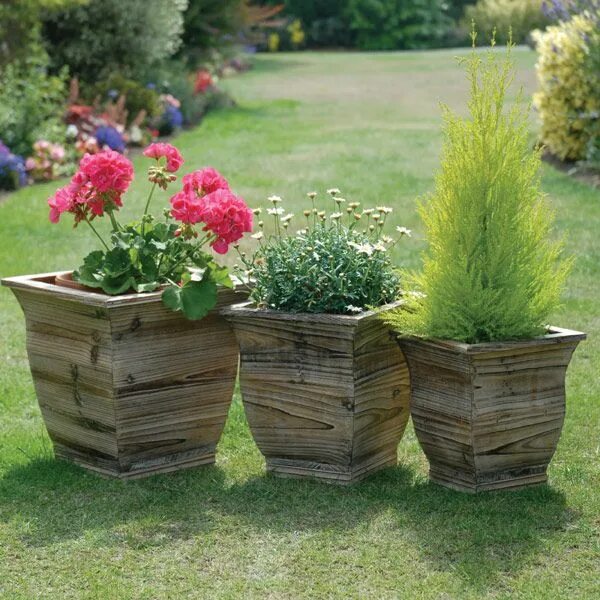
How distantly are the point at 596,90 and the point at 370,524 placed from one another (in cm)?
907

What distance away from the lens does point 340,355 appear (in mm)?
4043

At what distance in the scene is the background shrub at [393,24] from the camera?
130ft

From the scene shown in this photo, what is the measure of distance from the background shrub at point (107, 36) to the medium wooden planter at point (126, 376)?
494 inches

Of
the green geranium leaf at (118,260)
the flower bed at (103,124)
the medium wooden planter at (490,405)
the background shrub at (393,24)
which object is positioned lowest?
the background shrub at (393,24)

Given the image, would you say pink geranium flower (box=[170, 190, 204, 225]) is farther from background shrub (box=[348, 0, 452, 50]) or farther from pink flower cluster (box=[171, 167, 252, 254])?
background shrub (box=[348, 0, 452, 50])

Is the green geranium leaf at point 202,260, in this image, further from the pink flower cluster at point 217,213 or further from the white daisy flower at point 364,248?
the white daisy flower at point 364,248

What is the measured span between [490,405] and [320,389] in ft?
1.94

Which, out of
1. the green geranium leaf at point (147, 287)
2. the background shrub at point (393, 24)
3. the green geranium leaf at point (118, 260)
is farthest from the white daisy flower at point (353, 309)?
the background shrub at point (393, 24)

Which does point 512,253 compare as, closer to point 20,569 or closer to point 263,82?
point 20,569

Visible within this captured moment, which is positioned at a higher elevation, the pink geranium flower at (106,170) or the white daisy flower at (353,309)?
the pink geranium flower at (106,170)

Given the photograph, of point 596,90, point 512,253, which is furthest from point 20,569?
point 596,90

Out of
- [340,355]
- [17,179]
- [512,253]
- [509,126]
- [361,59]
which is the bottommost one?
[361,59]

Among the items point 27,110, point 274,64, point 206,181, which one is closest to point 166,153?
point 206,181

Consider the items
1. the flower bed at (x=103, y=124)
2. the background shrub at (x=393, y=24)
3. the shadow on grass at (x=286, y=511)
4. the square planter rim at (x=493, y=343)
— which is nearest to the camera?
the shadow on grass at (x=286, y=511)
